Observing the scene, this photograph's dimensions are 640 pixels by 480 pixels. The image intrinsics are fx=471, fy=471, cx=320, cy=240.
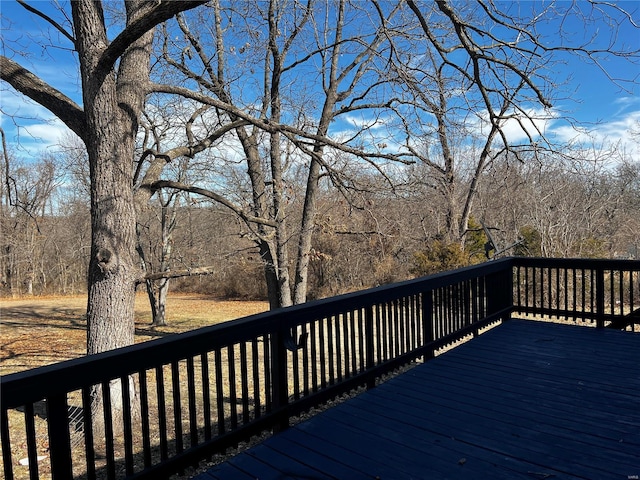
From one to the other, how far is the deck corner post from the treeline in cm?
677

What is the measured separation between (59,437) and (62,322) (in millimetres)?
15686

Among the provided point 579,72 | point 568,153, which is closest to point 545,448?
point 568,153

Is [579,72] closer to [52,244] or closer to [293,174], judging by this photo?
[293,174]

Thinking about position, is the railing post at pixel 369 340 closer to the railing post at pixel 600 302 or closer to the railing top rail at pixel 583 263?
the railing top rail at pixel 583 263

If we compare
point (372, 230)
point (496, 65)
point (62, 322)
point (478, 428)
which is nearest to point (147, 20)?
point (496, 65)

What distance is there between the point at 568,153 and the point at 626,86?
1.24 meters

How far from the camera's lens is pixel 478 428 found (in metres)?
2.94

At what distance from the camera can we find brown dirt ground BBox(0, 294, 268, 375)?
10.7 m

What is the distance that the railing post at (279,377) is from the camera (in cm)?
284

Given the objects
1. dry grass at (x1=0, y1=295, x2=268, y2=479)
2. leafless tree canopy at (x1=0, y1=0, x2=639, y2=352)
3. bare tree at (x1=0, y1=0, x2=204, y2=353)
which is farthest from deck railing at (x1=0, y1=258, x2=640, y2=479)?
dry grass at (x1=0, y1=295, x2=268, y2=479)

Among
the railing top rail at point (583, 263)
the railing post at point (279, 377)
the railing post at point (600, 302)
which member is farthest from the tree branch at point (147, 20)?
the railing post at point (600, 302)

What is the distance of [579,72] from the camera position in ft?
19.0

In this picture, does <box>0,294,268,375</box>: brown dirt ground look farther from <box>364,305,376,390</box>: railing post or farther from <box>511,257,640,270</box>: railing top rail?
<box>511,257,640,270</box>: railing top rail

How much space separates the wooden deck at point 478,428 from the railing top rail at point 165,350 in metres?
0.68
